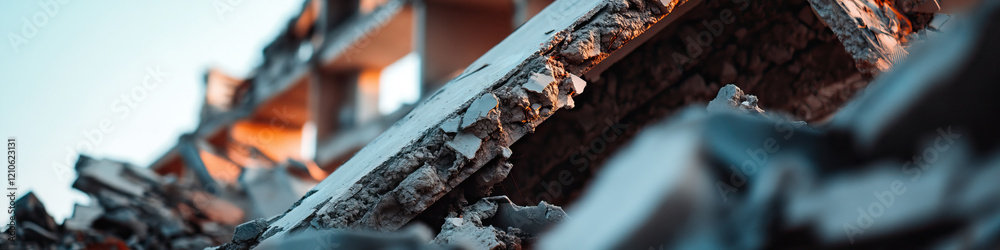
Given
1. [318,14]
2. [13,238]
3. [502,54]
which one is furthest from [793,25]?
[318,14]

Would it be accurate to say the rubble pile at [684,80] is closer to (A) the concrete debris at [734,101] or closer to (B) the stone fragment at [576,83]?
(B) the stone fragment at [576,83]

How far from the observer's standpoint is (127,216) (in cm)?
607

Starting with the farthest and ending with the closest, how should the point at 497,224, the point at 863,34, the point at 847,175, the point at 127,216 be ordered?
1. the point at 127,216
2. the point at 863,34
3. the point at 497,224
4. the point at 847,175

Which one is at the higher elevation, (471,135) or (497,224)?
(471,135)

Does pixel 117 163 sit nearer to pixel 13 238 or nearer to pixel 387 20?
pixel 13 238

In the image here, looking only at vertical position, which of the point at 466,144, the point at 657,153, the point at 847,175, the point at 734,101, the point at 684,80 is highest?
the point at 684,80

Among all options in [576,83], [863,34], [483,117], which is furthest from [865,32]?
[483,117]

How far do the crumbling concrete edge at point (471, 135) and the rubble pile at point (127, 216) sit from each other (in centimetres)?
318

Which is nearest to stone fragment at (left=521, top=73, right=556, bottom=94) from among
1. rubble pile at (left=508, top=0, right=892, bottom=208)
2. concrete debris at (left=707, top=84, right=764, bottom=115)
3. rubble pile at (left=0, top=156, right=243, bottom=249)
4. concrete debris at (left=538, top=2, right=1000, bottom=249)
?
concrete debris at (left=707, top=84, right=764, bottom=115)

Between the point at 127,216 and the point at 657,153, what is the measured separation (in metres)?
5.83

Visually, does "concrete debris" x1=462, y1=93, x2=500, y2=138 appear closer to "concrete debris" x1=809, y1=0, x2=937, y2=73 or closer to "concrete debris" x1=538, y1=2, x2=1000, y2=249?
"concrete debris" x1=809, y1=0, x2=937, y2=73

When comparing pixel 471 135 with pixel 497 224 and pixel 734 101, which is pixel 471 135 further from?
pixel 734 101

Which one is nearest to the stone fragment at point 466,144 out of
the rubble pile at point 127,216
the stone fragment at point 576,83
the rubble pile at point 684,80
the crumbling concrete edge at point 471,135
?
the crumbling concrete edge at point 471,135

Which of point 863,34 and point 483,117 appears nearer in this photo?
point 483,117
